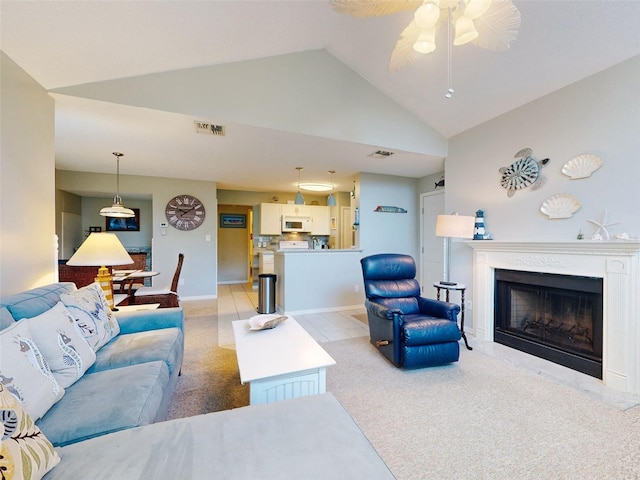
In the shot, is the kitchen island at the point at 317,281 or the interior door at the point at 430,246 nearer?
the kitchen island at the point at 317,281

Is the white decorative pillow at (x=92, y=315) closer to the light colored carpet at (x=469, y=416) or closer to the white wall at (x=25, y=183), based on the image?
the white wall at (x=25, y=183)

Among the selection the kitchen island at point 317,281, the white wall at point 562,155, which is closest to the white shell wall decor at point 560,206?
the white wall at point 562,155

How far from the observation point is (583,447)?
1.62m

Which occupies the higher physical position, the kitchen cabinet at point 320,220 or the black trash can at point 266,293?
the kitchen cabinet at point 320,220

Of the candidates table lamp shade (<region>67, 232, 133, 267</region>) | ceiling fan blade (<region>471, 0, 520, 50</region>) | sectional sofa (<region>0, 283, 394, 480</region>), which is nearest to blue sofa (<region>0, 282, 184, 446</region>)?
sectional sofa (<region>0, 283, 394, 480</region>)

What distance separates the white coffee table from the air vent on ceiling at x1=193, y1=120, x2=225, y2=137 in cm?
234

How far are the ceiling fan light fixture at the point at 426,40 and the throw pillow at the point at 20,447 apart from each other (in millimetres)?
2368

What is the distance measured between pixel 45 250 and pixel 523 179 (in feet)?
15.6

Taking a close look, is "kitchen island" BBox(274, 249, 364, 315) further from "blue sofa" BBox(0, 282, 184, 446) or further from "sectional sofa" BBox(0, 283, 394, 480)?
"sectional sofa" BBox(0, 283, 394, 480)

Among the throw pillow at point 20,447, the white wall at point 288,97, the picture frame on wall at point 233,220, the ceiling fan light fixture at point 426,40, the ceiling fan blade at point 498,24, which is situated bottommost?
the throw pillow at point 20,447

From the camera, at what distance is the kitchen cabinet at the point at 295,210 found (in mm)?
6734

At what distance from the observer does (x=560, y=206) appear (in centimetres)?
277

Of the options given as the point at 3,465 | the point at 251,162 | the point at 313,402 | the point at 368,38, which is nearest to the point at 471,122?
the point at 368,38

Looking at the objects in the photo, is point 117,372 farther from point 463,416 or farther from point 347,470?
point 463,416
